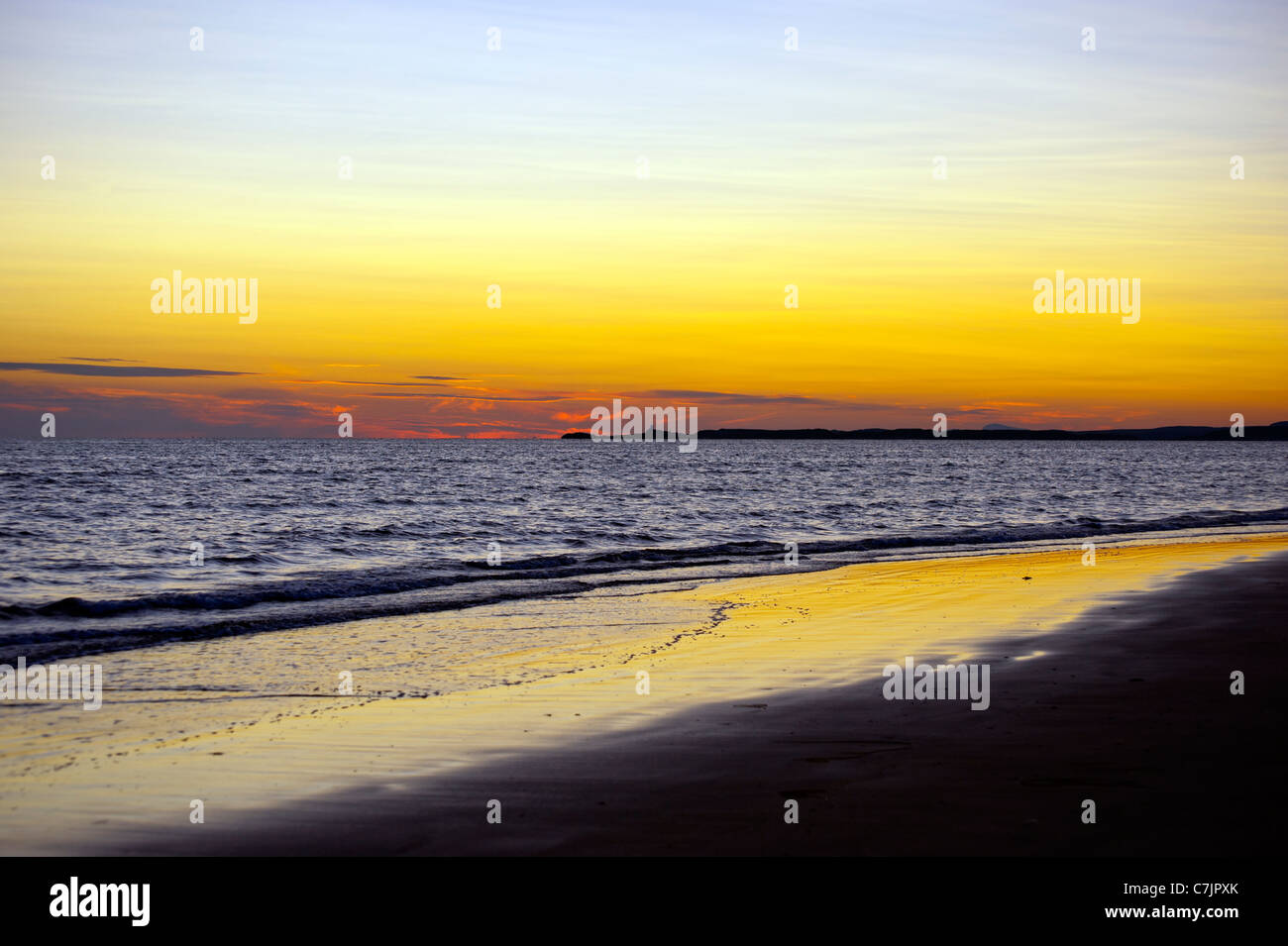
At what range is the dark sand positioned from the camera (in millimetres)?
6168

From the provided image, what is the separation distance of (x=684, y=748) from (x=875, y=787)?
5.62ft

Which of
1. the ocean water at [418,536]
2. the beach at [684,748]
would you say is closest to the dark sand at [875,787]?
the beach at [684,748]

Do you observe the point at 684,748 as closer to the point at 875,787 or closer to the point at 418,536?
the point at 875,787

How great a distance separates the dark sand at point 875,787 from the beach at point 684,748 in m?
0.03

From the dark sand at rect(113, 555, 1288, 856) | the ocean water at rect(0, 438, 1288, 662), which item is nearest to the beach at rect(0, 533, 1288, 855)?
the dark sand at rect(113, 555, 1288, 856)

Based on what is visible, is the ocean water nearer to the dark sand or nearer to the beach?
the beach

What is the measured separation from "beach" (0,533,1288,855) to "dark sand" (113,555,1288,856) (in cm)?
3

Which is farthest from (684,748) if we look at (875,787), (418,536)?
(418,536)

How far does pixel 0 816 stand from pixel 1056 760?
7.31m

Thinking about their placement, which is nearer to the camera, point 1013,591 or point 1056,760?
point 1056,760

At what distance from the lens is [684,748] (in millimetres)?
8312
